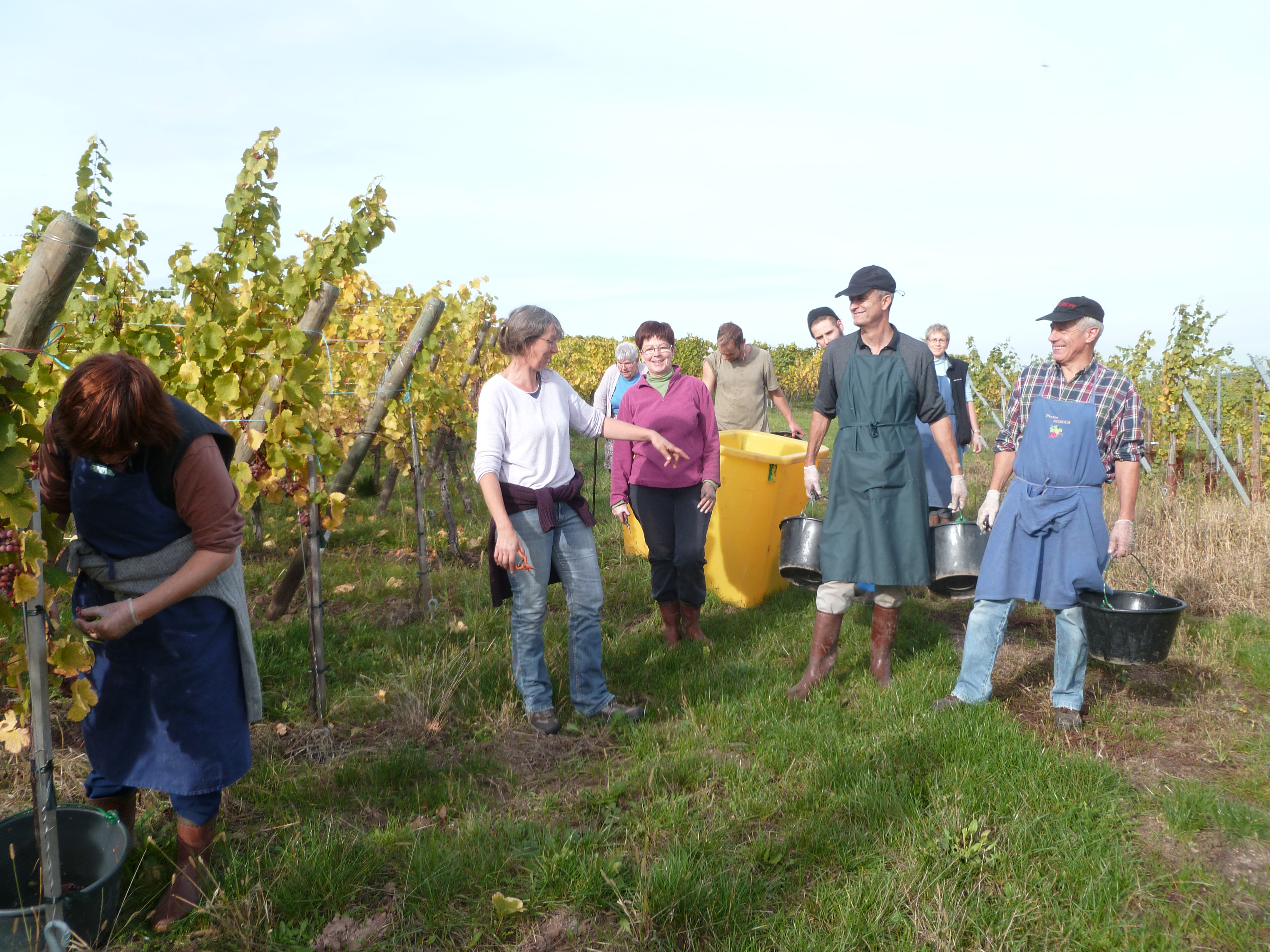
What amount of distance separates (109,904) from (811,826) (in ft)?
6.46

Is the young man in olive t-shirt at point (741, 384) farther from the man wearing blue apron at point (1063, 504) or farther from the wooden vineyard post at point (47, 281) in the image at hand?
the wooden vineyard post at point (47, 281)

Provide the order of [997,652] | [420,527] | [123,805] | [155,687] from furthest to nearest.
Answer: [420,527], [997,652], [123,805], [155,687]

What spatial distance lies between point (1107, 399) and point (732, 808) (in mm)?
2186

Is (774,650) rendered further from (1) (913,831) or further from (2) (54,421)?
(2) (54,421)

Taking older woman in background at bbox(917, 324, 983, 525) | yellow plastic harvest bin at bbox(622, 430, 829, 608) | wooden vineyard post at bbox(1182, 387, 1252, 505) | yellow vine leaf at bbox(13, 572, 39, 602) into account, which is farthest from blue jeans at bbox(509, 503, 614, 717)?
wooden vineyard post at bbox(1182, 387, 1252, 505)

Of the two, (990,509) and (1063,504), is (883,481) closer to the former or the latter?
(990,509)

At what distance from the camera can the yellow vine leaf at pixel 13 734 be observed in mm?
1941

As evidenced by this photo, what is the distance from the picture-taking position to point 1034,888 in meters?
2.37

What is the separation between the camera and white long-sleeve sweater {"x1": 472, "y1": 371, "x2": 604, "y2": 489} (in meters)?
3.23

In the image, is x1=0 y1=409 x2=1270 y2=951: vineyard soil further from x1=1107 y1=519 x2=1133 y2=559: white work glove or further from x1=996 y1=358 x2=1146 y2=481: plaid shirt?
x1=996 y1=358 x2=1146 y2=481: plaid shirt

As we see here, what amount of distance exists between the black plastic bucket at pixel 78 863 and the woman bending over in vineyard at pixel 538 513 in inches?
56.1

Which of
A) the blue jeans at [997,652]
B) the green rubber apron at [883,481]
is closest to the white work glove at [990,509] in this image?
the green rubber apron at [883,481]

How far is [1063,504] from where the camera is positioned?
3391 millimetres

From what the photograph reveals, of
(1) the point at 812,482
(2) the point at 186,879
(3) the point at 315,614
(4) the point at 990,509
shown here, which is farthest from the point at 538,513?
(4) the point at 990,509
